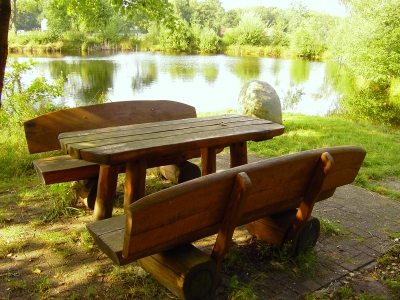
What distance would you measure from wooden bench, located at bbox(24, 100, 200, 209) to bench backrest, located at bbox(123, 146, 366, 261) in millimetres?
1612

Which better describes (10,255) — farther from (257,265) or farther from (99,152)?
(257,265)

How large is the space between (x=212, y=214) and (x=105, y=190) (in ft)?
4.55

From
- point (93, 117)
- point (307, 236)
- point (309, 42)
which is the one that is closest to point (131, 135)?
point (93, 117)

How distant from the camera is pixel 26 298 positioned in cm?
239

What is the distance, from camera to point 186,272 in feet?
7.23

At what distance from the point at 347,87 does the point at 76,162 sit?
57.9 ft

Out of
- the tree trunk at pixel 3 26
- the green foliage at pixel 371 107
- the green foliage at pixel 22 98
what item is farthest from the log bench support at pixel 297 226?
the green foliage at pixel 371 107

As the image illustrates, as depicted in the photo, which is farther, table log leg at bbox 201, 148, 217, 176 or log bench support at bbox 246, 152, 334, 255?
table log leg at bbox 201, 148, 217, 176

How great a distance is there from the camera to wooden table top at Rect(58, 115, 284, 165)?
2.71 metres

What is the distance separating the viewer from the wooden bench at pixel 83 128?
11.2 feet

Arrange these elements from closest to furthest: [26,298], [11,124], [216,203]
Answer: [216,203]
[26,298]
[11,124]

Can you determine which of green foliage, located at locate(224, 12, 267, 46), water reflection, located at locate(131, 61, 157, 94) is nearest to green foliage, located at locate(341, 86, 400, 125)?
water reflection, located at locate(131, 61, 157, 94)

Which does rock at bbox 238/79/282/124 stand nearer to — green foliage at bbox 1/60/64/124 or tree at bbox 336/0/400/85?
green foliage at bbox 1/60/64/124

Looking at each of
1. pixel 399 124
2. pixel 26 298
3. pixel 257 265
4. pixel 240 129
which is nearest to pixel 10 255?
pixel 26 298
